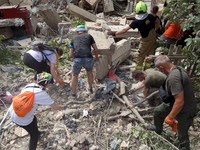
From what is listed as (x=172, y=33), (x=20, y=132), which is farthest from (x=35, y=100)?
(x=172, y=33)

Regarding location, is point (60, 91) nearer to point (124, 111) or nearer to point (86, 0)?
point (124, 111)

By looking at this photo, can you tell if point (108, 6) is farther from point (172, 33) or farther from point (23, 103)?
point (23, 103)

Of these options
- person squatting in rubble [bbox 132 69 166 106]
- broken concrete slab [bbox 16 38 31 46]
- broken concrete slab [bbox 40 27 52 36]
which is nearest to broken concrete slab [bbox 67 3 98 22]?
broken concrete slab [bbox 40 27 52 36]

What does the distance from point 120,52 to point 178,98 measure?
12.3ft

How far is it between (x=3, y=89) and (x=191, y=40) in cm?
549

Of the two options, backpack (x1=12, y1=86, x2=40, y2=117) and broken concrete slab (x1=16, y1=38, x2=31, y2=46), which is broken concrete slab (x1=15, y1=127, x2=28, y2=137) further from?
broken concrete slab (x1=16, y1=38, x2=31, y2=46)

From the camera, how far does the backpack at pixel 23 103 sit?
100 inches

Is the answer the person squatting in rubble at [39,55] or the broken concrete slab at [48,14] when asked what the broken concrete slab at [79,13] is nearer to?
the broken concrete slab at [48,14]

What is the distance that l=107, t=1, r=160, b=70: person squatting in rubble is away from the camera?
15.1 ft

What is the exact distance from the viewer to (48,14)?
8.46 m

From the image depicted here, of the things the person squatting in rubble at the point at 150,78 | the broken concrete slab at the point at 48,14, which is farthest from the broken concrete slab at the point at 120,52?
the broken concrete slab at the point at 48,14

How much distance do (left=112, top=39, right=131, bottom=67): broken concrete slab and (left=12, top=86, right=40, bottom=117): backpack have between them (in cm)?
353

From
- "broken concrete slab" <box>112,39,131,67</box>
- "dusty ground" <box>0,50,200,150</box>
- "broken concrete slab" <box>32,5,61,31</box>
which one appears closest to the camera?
"dusty ground" <box>0,50,200,150</box>

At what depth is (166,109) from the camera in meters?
3.00
